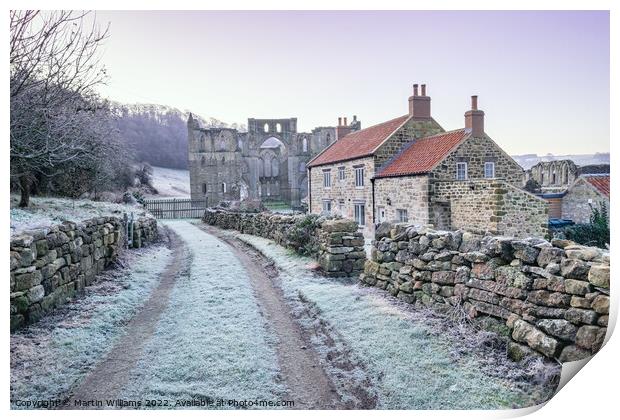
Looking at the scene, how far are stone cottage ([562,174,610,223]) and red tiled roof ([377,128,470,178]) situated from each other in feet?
27.2

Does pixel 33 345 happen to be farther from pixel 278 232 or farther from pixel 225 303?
pixel 278 232

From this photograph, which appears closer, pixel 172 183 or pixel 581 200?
pixel 581 200

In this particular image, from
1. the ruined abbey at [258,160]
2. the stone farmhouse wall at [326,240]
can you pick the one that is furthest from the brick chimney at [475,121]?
the ruined abbey at [258,160]

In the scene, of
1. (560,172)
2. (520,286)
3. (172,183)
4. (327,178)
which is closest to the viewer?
(520,286)

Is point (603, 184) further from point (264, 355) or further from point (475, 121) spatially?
point (475, 121)

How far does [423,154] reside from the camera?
53.2 feet

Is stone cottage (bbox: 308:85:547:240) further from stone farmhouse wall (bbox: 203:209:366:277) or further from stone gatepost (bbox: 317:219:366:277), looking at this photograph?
stone gatepost (bbox: 317:219:366:277)

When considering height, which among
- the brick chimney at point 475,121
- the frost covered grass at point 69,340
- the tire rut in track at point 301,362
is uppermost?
the brick chimney at point 475,121

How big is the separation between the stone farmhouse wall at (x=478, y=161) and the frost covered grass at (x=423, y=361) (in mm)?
10221

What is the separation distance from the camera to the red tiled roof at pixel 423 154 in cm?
1509

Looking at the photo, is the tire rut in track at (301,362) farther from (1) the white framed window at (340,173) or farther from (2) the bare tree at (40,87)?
(1) the white framed window at (340,173)

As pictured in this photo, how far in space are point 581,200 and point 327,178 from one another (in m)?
16.0

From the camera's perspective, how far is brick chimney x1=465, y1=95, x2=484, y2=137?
15.0m

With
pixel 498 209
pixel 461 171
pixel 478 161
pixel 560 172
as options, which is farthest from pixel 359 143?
pixel 560 172
